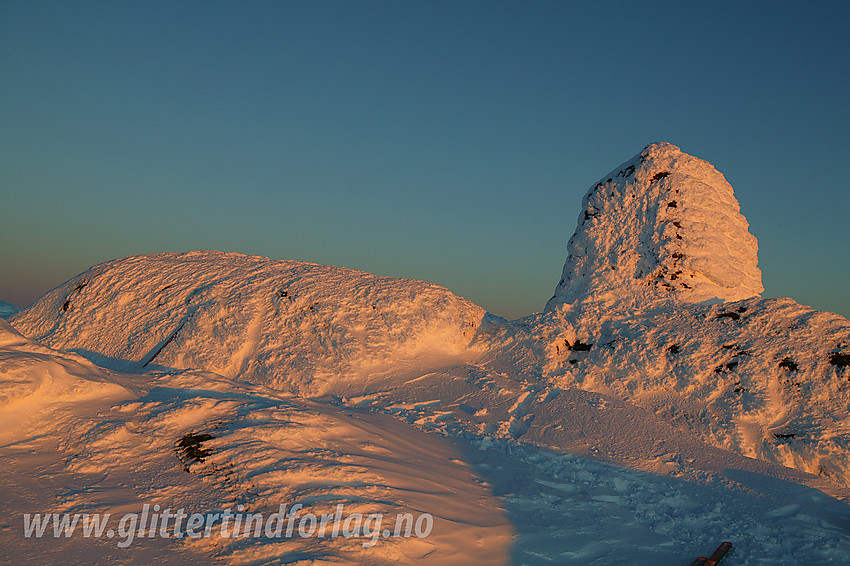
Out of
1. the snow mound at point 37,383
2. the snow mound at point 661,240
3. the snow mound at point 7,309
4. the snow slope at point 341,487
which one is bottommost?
A: the snow slope at point 341,487

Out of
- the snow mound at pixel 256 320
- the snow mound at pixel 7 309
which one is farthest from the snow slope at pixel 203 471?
the snow mound at pixel 7 309

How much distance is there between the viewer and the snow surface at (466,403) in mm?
4902

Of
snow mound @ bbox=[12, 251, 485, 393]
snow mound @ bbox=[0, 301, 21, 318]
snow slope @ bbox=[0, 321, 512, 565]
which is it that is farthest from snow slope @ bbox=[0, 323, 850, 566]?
snow mound @ bbox=[0, 301, 21, 318]

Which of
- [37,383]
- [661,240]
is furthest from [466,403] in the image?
[37,383]

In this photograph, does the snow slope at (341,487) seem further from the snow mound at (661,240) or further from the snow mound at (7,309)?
the snow mound at (7,309)

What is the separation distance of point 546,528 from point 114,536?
4.16 m

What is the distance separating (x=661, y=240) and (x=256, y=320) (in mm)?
9957

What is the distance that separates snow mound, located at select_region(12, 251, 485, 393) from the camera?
11.2 metres

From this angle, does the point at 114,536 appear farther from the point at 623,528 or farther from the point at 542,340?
the point at 542,340

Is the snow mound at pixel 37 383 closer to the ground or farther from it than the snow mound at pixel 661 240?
closer to the ground

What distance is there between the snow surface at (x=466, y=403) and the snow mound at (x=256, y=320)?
0.06 m

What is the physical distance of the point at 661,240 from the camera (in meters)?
11.6

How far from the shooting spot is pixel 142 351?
11.9m

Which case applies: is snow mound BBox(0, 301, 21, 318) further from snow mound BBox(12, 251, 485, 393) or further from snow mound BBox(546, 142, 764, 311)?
snow mound BBox(546, 142, 764, 311)
